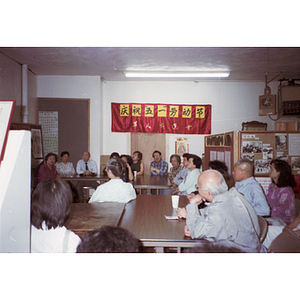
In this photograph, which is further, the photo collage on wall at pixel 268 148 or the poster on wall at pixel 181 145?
the poster on wall at pixel 181 145

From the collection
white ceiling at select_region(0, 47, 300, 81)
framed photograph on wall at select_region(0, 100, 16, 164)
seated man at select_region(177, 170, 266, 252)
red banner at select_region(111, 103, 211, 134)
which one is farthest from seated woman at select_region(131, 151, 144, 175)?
framed photograph on wall at select_region(0, 100, 16, 164)

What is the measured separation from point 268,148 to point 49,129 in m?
3.59

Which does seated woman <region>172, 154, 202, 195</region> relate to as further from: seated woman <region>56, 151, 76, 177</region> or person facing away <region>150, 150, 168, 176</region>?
seated woman <region>56, 151, 76, 177</region>

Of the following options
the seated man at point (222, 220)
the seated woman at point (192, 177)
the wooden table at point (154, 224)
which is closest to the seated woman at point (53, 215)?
the wooden table at point (154, 224)

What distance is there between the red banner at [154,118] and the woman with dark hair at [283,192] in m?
2.26

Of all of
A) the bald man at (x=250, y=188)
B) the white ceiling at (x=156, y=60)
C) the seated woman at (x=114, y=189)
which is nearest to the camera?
the bald man at (x=250, y=188)

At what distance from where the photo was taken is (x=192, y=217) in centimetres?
145

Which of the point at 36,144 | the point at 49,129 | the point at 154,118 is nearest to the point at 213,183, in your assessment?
the point at 36,144

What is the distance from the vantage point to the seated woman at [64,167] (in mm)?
4430

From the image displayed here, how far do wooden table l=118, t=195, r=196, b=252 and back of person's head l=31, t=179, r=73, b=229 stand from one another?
0.44m

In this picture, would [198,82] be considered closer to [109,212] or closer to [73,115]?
[73,115]

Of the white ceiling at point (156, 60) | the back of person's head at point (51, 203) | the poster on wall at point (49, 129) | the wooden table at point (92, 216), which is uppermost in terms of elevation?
the white ceiling at point (156, 60)

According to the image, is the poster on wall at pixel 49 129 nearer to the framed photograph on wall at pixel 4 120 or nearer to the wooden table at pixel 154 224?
the wooden table at pixel 154 224
